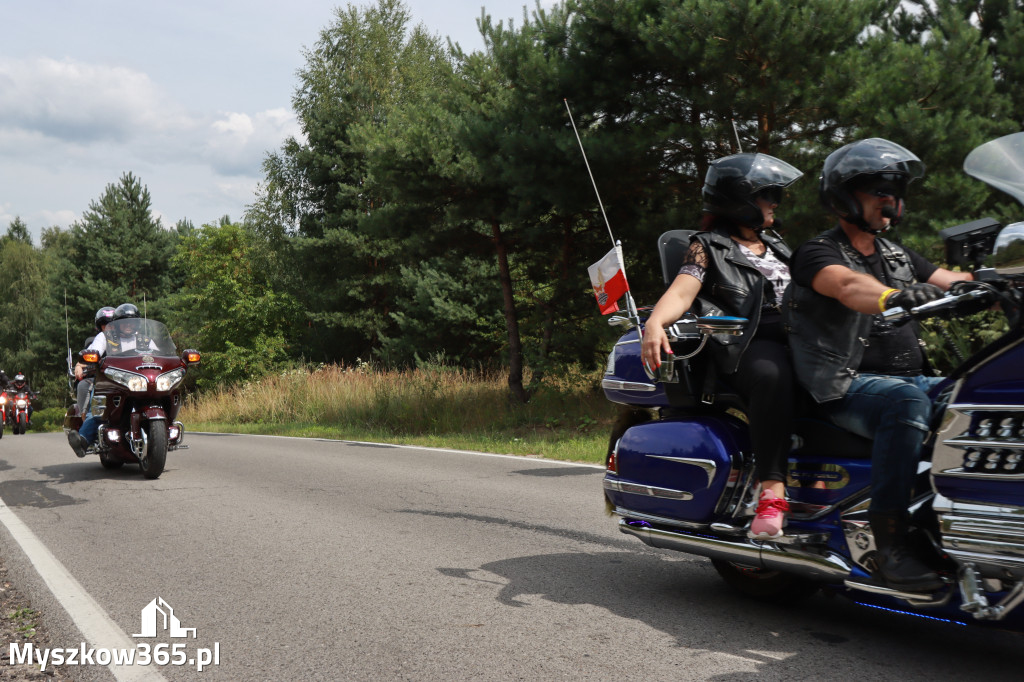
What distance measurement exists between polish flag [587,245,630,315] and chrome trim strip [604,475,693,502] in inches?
34.9

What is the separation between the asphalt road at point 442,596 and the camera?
360cm

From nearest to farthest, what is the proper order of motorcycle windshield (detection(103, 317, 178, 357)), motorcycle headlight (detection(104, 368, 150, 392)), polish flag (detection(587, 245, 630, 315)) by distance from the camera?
1. polish flag (detection(587, 245, 630, 315))
2. motorcycle headlight (detection(104, 368, 150, 392))
3. motorcycle windshield (detection(103, 317, 178, 357))

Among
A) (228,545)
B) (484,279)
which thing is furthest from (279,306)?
(228,545)

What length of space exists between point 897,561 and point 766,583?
1203 mm

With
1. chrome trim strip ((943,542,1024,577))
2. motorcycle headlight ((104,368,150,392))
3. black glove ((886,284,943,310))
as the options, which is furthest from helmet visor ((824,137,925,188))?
motorcycle headlight ((104,368,150,392))

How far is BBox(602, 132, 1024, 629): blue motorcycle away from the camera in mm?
2953

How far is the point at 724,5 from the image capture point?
11.5 metres

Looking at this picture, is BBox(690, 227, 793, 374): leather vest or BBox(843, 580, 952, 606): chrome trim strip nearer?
BBox(843, 580, 952, 606): chrome trim strip

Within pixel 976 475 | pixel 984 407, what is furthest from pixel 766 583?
pixel 984 407

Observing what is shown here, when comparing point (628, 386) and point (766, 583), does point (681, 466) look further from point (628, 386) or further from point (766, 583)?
point (766, 583)

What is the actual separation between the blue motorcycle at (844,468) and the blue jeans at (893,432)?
2.6 inches

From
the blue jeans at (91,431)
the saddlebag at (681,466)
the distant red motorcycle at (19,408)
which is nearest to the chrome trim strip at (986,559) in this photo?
the saddlebag at (681,466)

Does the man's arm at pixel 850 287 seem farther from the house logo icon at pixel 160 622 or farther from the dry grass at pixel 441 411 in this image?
the dry grass at pixel 441 411

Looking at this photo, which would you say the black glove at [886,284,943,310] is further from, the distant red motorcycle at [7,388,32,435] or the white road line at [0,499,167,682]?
the distant red motorcycle at [7,388,32,435]
